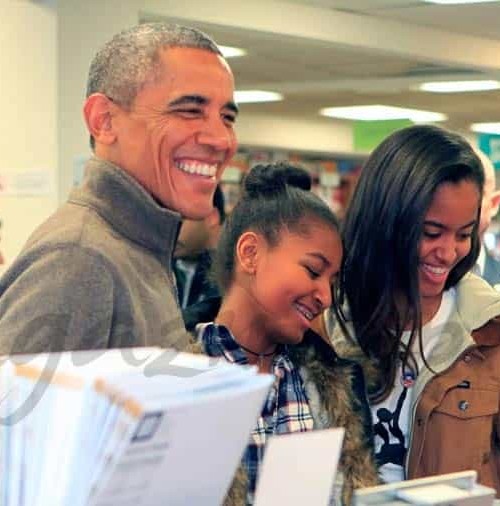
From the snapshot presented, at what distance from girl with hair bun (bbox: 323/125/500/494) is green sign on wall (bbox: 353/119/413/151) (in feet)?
23.0

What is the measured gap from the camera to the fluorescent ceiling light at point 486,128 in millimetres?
9742

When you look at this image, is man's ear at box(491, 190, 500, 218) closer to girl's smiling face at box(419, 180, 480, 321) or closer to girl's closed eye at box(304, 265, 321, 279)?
girl's smiling face at box(419, 180, 480, 321)

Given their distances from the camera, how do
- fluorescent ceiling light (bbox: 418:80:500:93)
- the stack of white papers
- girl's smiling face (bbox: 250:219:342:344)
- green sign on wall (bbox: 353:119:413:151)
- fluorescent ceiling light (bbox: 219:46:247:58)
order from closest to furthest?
the stack of white papers < girl's smiling face (bbox: 250:219:342:344) < fluorescent ceiling light (bbox: 219:46:247:58) < fluorescent ceiling light (bbox: 418:80:500:93) < green sign on wall (bbox: 353:119:413:151)

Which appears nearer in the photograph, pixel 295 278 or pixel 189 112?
pixel 189 112

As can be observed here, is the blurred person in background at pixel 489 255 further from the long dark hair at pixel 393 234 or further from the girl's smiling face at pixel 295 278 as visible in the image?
the girl's smiling face at pixel 295 278

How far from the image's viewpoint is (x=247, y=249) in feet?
6.98

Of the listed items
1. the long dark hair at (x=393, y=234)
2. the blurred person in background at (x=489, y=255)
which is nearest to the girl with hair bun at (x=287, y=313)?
the long dark hair at (x=393, y=234)

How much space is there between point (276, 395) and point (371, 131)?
7.63m

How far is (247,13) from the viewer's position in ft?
15.1

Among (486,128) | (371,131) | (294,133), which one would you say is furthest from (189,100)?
(486,128)

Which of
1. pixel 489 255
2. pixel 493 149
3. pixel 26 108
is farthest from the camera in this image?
pixel 493 149

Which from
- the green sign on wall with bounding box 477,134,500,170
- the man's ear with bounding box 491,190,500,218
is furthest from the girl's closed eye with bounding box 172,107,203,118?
the green sign on wall with bounding box 477,134,500,170

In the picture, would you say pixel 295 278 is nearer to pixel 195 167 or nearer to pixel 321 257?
pixel 321 257

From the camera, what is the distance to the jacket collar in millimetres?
1604
